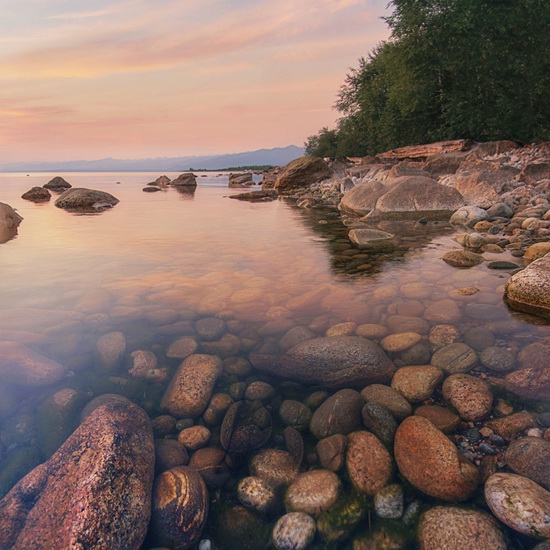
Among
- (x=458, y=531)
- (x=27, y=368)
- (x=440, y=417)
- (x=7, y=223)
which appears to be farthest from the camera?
(x=7, y=223)

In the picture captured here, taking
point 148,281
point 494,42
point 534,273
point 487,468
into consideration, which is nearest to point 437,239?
point 534,273

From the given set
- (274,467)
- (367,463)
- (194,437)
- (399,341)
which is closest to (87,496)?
(194,437)

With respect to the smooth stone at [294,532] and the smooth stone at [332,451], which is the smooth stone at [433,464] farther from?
the smooth stone at [294,532]

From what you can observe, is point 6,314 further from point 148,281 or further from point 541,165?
point 541,165

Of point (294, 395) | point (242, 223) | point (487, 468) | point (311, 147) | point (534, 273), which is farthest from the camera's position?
point (311, 147)

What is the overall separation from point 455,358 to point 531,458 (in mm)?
1387

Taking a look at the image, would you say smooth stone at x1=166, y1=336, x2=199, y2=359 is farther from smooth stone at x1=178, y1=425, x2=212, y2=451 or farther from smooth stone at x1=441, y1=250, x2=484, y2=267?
smooth stone at x1=441, y1=250, x2=484, y2=267

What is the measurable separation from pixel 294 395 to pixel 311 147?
74.7 metres

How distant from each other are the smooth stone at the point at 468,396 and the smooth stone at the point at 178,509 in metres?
2.32

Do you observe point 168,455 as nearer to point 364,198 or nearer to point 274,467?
point 274,467

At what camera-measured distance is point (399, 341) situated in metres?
4.44

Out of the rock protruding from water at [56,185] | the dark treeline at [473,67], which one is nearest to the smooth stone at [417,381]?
the dark treeline at [473,67]

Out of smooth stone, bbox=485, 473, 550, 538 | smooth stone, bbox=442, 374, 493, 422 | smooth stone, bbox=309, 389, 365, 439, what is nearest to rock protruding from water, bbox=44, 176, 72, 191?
smooth stone, bbox=309, 389, 365, 439

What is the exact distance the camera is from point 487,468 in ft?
9.04
